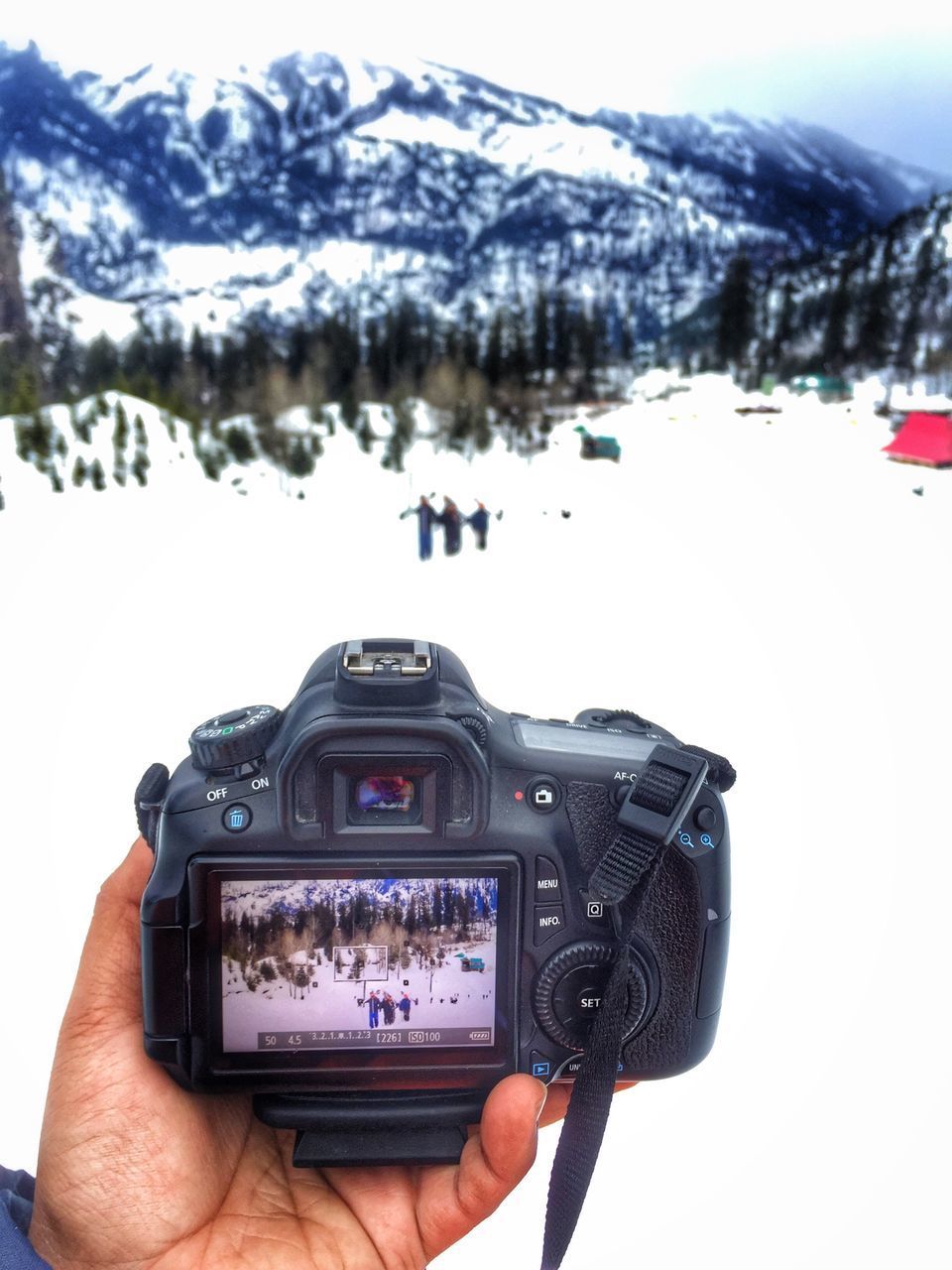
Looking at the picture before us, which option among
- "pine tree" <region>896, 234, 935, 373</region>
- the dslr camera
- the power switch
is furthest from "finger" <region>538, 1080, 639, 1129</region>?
"pine tree" <region>896, 234, 935, 373</region>

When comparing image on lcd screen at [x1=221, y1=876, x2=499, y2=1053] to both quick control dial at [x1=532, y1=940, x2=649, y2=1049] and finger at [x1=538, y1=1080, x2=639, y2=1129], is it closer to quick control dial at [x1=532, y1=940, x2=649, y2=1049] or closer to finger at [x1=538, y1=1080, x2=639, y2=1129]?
quick control dial at [x1=532, y1=940, x2=649, y2=1049]

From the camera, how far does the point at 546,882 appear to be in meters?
→ 1.11

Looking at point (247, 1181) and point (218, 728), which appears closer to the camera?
point (218, 728)

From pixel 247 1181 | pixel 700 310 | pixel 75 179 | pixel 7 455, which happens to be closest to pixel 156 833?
pixel 247 1181

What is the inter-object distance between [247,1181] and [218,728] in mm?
656

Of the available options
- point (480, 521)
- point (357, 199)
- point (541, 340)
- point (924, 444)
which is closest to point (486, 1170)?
point (480, 521)

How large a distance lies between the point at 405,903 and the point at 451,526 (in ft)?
21.7

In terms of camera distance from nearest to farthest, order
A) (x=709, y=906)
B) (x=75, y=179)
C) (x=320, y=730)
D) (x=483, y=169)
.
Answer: (x=320, y=730), (x=709, y=906), (x=75, y=179), (x=483, y=169)

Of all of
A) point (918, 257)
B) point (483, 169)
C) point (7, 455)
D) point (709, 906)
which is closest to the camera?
point (709, 906)

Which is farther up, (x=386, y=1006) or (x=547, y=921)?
(x=547, y=921)

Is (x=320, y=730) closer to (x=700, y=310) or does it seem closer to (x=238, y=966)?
(x=238, y=966)

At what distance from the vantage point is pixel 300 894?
1.07 metres

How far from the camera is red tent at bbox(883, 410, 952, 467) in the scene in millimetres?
12383

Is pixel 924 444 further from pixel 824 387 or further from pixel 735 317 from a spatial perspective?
pixel 735 317
